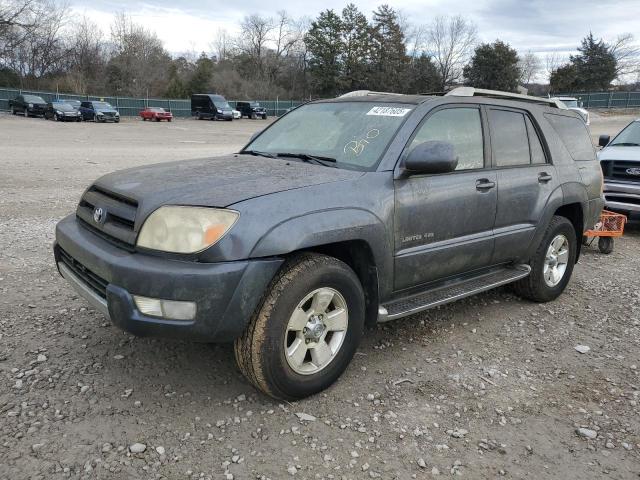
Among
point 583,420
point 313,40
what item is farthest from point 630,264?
point 313,40

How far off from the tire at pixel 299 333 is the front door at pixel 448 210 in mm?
473

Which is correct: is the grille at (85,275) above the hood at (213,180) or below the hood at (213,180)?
below

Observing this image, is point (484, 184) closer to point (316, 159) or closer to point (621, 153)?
point (316, 159)

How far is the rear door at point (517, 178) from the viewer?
4.27m

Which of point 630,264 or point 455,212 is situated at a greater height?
point 455,212

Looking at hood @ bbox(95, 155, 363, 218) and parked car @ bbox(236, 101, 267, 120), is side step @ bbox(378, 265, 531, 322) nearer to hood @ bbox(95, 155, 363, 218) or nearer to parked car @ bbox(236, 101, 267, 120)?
hood @ bbox(95, 155, 363, 218)

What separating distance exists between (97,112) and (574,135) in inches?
1431

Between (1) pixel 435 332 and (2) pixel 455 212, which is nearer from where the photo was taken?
(2) pixel 455 212

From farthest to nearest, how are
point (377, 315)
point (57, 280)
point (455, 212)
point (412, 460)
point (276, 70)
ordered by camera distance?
point (276, 70), point (57, 280), point (455, 212), point (377, 315), point (412, 460)

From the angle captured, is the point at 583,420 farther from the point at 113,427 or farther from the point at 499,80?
the point at 499,80

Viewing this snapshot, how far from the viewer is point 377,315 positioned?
136 inches

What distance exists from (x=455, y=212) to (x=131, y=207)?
84.4 inches

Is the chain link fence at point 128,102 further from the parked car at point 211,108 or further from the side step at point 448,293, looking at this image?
the side step at point 448,293

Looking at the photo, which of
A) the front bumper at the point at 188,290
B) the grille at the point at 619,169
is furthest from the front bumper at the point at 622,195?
the front bumper at the point at 188,290
